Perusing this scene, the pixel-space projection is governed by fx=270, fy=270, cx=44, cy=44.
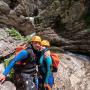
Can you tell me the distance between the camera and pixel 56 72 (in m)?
9.42

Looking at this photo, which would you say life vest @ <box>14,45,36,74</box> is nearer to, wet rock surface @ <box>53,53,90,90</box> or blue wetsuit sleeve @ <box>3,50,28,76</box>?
blue wetsuit sleeve @ <box>3,50,28,76</box>

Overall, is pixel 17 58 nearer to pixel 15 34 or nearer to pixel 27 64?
pixel 27 64

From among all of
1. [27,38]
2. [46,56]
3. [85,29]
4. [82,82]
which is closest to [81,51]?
[85,29]

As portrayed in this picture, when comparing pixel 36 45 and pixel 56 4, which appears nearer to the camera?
pixel 36 45

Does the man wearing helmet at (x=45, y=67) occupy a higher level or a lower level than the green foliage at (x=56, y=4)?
lower

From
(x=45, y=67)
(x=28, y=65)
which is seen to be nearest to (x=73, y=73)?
(x=45, y=67)

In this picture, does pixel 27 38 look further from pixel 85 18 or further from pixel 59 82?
pixel 59 82

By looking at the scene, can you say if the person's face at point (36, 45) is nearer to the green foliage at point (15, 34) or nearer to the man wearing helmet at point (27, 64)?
the man wearing helmet at point (27, 64)

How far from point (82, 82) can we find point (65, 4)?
394 centimetres

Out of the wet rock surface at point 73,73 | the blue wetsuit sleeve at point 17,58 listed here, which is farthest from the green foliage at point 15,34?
the blue wetsuit sleeve at point 17,58

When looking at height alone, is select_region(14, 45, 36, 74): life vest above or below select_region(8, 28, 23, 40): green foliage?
above

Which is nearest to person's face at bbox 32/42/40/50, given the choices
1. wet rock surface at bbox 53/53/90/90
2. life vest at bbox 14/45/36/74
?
life vest at bbox 14/45/36/74

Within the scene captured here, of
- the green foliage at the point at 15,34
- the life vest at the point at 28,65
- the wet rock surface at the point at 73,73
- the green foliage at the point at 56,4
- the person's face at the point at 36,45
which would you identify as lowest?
the wet rock surface at the point at 73,73

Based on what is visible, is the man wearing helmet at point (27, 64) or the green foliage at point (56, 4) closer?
the man wearing helmet at point (27, 64)
